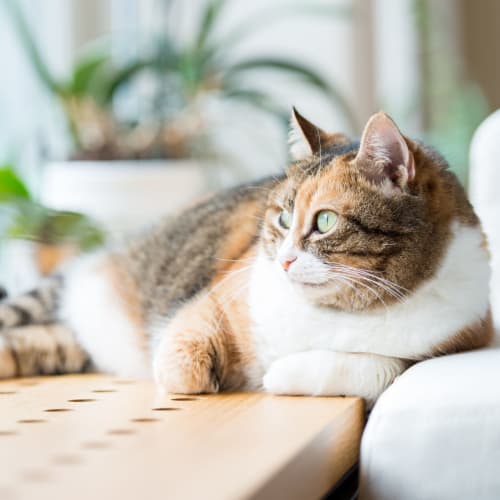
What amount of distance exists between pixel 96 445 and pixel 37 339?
664 mm

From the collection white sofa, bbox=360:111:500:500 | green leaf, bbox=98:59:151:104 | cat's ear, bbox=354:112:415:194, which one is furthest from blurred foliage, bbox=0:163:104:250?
white sofa, bbox=360:111:500:500

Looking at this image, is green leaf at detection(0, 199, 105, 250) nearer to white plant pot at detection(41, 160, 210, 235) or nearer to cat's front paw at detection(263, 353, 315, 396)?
white plant pot at detection(41, 160, 210, 235)

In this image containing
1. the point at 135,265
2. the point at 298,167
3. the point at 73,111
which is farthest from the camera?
the point at 73,111

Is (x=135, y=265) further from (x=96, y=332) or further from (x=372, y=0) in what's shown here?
(x=372, y=0)

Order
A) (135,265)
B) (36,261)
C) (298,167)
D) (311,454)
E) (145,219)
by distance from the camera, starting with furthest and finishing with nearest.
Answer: (145,219) < (36,261) < (135,265) < (298,167) < (311,454)

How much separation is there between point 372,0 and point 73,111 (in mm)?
1506

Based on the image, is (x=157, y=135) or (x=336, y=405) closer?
(x=336, y=405)

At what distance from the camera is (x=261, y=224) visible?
1.30 metres

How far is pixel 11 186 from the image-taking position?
88.5 inches

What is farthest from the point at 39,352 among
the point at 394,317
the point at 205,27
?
the point at 205,27

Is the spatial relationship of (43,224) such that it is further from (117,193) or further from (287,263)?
(287,263)

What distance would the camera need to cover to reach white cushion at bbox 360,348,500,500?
845 mm

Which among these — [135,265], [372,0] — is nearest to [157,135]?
[135,265]

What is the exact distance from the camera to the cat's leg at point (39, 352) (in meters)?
1.37
